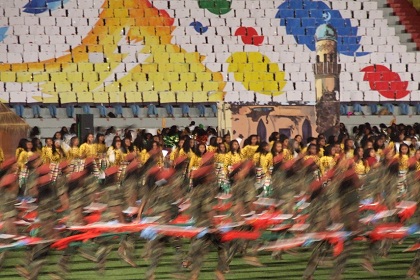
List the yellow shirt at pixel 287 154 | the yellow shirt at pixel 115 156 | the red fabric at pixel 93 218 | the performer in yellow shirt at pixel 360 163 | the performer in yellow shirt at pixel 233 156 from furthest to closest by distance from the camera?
the yellow shirt at pixel 115 156
the performer in yellow shirt at pixel 233 156
the yellow shirt at pixel 287 154
the performer in yellow shirt at pixel 360 163
the red fabric at pixel 93 218

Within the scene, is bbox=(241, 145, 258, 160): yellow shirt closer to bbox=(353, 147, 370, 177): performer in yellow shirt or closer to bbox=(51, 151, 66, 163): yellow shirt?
bbox=(353, 147, 370, 177): performer in yellow shirt

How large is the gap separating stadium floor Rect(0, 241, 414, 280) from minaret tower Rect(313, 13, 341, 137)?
1013 centimetres

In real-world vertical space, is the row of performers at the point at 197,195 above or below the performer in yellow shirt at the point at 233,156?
above

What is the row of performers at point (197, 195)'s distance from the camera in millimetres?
9852

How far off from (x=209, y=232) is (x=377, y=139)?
10027mm

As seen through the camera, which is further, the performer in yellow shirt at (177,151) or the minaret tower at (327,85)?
the minaret tower at (327,85)

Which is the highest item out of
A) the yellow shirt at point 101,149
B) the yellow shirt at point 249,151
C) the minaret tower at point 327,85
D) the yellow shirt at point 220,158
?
the minaret tower at point 327,85

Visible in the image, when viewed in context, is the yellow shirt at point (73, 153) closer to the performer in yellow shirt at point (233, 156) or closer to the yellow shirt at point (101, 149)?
→ the yellow shirt at point (101, 149)

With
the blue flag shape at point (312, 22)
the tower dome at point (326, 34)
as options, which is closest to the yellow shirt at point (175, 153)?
the tower dome at point (326, 34)

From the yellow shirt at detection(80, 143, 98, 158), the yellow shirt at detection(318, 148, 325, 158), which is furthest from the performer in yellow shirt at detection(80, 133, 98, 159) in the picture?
the yellow shirt at detection(318, 148, 325, 158)

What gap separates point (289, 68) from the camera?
27.8 m

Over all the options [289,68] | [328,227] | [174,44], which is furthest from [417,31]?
[328,227]

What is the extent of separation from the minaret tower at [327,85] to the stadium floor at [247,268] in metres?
10.1

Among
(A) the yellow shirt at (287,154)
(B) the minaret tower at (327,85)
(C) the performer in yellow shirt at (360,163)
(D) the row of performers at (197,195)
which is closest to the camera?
(D) the row of performers at (197,195)
